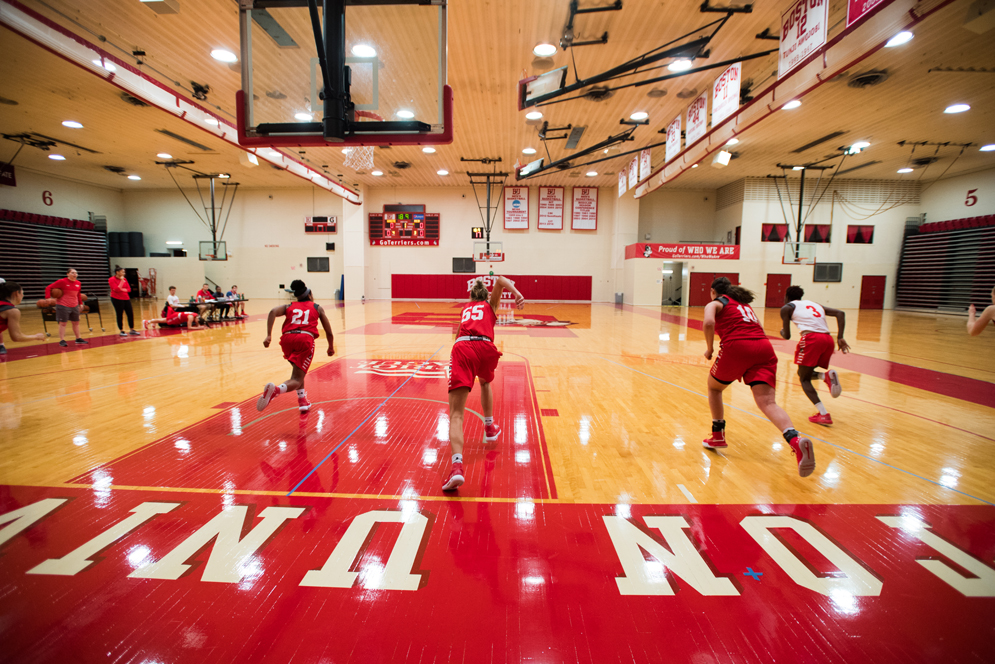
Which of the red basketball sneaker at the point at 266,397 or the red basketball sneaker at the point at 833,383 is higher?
the red basketball sneaker at the point at 833,383

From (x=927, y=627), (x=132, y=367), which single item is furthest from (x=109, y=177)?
(x=927, y=627)

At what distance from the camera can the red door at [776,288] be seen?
22312 millimetres

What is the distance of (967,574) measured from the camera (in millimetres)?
2377

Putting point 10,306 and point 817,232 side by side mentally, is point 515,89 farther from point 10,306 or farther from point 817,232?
point 817,232

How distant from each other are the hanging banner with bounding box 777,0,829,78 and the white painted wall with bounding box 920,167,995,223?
60.4 feet

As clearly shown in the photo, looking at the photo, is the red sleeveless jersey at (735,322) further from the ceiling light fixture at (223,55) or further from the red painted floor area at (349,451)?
the ceiling light fixture at (223,55)

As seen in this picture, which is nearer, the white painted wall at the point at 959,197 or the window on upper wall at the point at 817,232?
the white painted wall at the point at 959,197

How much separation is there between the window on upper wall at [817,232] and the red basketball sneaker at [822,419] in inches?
850

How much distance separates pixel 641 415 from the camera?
520 cm

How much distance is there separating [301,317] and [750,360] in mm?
4598

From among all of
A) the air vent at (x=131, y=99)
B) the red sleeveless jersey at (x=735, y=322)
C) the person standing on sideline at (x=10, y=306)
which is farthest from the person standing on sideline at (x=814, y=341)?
the air vent at (x=131, y=99)

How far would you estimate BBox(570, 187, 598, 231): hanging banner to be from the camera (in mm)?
24406

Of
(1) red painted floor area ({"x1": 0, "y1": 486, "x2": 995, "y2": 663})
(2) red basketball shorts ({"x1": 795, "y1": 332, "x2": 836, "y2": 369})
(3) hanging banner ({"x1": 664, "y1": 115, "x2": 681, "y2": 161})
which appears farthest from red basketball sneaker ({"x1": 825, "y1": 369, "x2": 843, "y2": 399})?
(3) hanging banner ({"x1": 664, "y1": 115, "x2": 681, "y2": 161})

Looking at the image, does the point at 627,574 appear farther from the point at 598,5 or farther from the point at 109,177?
the point at 109,177
